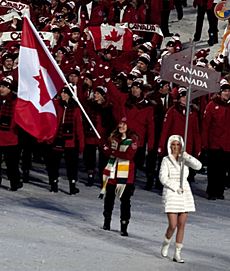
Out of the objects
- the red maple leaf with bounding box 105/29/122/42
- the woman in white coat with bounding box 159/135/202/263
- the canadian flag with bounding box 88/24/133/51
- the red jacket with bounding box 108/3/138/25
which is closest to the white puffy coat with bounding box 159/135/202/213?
the woman in white coat with bounding box 159/135/202/263

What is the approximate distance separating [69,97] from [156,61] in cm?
536

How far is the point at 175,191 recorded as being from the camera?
13109mm

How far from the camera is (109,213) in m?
14.7

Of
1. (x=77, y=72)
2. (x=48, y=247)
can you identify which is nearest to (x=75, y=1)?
(x=77, y=72)

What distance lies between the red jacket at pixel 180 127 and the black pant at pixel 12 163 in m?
2.09

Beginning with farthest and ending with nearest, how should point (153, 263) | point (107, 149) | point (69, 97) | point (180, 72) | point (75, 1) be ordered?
point (75, 1) → point (69, 97) → point (107, 149) → point (180, 72) → point (153, 263)

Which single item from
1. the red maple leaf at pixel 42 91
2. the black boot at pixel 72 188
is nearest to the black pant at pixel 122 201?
the red maple leaf at pixel 42 91

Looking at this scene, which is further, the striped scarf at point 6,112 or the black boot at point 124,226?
the striped scarf at point 6,112

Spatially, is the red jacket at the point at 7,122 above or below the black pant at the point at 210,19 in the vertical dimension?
below

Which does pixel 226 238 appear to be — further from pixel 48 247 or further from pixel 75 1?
pixel 75 1

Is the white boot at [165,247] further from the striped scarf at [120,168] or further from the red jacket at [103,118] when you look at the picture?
the red jacket at [103,118]

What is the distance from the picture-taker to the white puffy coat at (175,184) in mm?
13047

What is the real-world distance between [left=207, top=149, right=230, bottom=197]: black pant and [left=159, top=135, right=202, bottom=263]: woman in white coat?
481cm

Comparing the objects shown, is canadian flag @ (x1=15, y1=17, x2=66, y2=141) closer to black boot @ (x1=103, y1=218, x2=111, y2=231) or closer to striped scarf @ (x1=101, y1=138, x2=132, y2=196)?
striped scarf @ (x1=101, y1=138, x2=132, y2=196)
